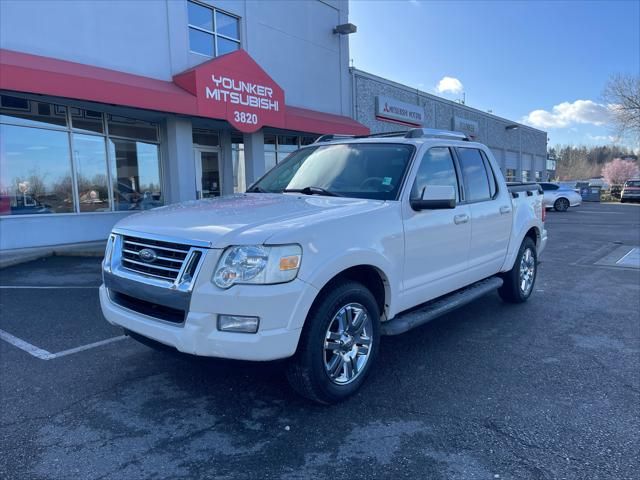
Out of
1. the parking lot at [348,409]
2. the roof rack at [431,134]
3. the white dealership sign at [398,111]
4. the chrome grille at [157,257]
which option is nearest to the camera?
the parking lot at [348,409]

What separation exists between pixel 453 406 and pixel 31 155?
36.2 feet

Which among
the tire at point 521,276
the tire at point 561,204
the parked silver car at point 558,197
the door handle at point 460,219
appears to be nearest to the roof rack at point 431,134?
the door handle at point 460,219

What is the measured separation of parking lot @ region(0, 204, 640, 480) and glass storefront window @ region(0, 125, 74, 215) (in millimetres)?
6415

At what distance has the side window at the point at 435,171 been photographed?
4179 mm

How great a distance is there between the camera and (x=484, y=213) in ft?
16.5

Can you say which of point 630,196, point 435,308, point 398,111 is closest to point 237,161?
point 398,111

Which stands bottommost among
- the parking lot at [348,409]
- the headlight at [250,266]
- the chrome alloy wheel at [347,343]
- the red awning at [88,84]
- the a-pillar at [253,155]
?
the parking lot at [348,409]

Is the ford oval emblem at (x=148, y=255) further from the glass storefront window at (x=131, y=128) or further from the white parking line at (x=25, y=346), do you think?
the glass storefront window at (x=131, y=128)

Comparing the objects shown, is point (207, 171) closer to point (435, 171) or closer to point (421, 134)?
point (421, 134)

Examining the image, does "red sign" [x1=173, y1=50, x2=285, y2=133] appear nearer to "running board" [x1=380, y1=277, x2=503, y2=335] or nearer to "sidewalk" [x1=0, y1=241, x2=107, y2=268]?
"sidewalk" [x1=0, y1=241, x2=107, y2=268]

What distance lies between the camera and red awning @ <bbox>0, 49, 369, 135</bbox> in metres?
8.48

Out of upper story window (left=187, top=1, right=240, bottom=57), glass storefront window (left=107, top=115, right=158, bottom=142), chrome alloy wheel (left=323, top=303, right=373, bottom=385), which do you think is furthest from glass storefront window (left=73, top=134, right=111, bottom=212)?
chrome alloy wheel (left=323, top=303, right=373, bottom=385)

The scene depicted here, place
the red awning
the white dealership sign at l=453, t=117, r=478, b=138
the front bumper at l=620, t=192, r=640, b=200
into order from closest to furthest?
the red awning → the white dealership sign at l=453, t=117, r=478, b=138 → the front bumper at l=620, t=192, r=640, b=200

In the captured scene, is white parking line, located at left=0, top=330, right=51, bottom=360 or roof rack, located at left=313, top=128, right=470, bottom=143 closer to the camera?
white parking line, located at left=0, top=330, right=51, bottom=360
